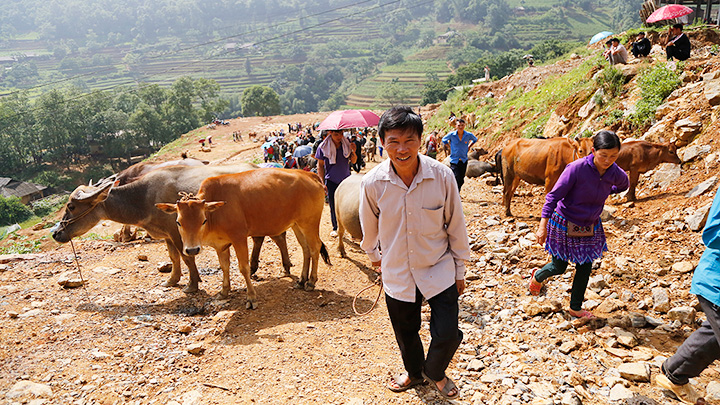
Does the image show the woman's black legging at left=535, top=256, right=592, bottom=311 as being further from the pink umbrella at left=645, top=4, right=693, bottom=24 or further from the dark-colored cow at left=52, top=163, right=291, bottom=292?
the pink umbrella at left=645, top=4, right=693, bottom=24

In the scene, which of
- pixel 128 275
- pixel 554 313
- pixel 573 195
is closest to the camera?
pixel 573 195

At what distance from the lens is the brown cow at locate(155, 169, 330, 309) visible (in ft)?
16.1

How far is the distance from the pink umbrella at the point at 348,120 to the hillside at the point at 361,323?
8.04 ft

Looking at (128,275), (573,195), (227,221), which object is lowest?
(128,275)

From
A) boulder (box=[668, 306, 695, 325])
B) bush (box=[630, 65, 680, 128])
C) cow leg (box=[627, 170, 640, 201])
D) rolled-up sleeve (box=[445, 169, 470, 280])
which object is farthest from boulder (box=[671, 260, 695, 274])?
bush (box=[630, 65, 680, 128])

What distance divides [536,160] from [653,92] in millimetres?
3156

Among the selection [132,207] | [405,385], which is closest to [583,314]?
[405,385]

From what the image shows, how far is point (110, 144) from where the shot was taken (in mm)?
57625

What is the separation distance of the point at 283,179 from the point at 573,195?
3478 millimetres

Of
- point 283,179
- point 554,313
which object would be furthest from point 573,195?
point 283,179

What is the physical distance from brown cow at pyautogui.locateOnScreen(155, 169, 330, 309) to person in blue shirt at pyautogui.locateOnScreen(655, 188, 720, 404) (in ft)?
13.2

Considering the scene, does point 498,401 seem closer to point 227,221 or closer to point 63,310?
point 227,221

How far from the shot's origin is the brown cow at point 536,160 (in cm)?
729

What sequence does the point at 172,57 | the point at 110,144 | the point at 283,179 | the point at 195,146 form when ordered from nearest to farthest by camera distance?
1. the point at 283,179
2. the point at 195,146
3. the point at 110,144
4. the point at 172,57
